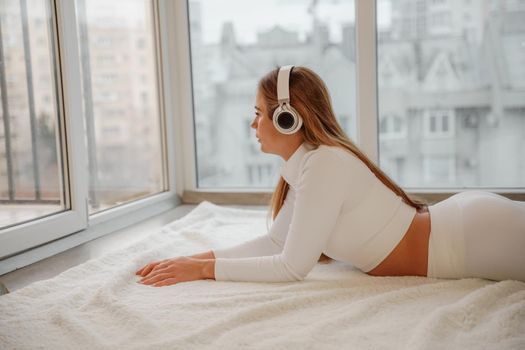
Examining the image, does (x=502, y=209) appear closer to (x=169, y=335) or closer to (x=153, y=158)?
(x=169, y=335)

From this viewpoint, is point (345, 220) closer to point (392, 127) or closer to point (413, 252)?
point (413, 252)

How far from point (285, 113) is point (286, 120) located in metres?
0.02

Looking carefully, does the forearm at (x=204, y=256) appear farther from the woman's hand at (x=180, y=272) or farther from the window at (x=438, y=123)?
the window at (x=438, y=123)

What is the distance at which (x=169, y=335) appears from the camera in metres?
0.98

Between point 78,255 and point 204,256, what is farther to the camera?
point 78,255

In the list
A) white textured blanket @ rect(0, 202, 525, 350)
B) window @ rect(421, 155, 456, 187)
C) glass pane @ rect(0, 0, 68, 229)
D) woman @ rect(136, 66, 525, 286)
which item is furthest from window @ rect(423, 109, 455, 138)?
glass pane @ rect(0, 0, 68, 229)

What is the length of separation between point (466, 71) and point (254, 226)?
119 cm

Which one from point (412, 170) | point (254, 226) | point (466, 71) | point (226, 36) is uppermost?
point (226, 36)

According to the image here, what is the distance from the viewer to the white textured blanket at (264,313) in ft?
3.07

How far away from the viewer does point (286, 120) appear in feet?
4.25

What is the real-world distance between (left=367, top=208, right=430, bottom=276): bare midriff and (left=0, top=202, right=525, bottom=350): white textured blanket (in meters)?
0.04

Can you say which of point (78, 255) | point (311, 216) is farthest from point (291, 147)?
point (78, 255)

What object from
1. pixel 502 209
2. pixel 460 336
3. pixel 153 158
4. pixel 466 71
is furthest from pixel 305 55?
pixel 460 336

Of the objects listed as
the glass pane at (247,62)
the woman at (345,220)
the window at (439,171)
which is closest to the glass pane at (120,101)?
the glass pane at (247,62)
